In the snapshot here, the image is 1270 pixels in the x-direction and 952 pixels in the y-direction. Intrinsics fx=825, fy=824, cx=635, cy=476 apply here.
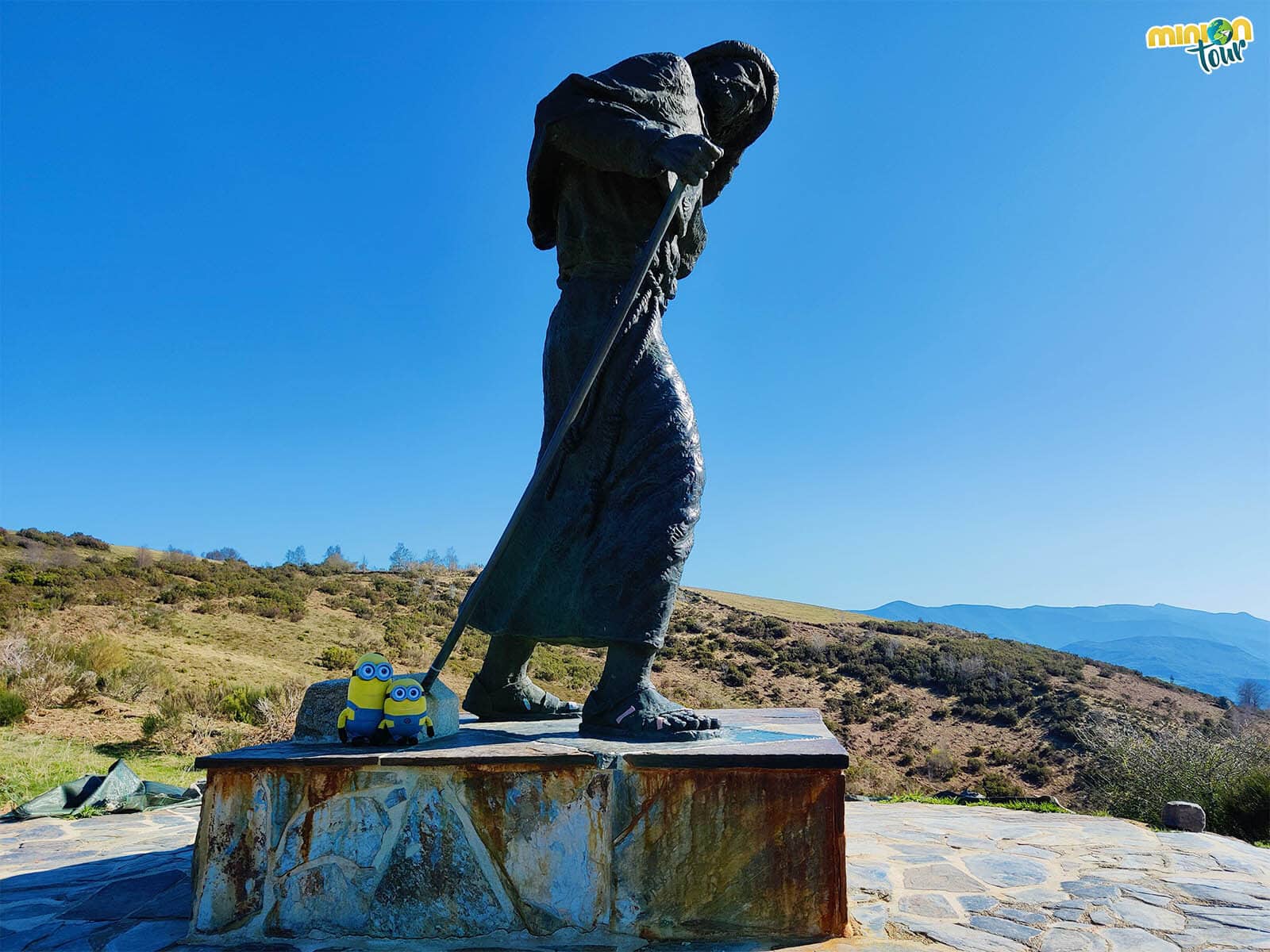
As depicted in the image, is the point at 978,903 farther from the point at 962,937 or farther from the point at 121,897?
the point at 121,897

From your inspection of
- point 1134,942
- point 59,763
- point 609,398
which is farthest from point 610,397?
point 59,763

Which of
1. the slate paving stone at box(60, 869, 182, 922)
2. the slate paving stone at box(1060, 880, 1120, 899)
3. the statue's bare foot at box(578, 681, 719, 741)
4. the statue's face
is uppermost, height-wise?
the statue's face

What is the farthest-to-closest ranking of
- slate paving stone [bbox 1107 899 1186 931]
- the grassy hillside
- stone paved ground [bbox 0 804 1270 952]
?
the grassy hillside
slate paving stone [bbox 1107 899 1186 931]
stone paved ground [bbox 0 804 1270 952]

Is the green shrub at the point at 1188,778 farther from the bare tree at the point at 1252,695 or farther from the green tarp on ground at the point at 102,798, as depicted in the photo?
the bare tree at the point at 1252,695

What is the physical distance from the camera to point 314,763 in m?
2.56

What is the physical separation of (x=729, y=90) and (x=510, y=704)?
2.89 metres

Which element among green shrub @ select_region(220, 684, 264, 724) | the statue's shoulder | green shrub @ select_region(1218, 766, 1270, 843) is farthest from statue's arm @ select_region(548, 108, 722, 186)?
green shrub @ select_region(220, 684, 264, 724)

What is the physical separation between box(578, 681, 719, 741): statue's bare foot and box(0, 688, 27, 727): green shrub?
10.5 meters

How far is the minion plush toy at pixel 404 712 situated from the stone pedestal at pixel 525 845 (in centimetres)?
20

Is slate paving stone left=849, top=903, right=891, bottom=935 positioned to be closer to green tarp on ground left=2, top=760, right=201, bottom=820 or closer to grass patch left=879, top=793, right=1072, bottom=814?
grass patch left=879, top=793, right=1072, bottom=814

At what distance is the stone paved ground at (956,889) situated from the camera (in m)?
2.55

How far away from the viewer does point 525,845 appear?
8.30 feet

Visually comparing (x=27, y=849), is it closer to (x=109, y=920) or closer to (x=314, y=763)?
(x=109, y=920)

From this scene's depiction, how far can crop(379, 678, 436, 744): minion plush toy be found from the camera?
281 centimetres
